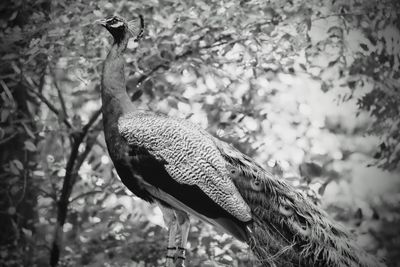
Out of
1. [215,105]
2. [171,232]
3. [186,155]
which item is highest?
[186,155]

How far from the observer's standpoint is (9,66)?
4066mm

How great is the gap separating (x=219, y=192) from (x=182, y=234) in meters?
0.43

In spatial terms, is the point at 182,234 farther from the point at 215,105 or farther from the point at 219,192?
the point at 215,105

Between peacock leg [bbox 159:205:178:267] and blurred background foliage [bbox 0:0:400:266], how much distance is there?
0.70 meters

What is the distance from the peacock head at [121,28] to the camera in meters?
3.46

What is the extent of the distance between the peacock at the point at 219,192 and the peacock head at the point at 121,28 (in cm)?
48

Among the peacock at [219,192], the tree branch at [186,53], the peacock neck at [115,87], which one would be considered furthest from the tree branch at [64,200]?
the peacock at [219,192]

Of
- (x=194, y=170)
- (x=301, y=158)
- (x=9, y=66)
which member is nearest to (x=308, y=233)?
(x=194, y=170)

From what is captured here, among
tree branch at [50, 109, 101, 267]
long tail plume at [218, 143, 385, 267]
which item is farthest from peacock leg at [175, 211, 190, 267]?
tree branch at [50, 109, 101, 267]

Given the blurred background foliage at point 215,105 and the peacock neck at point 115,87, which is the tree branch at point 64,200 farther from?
the peacock neck at point 115,87

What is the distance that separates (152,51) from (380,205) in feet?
6.02

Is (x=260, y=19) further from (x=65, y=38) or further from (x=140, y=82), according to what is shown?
(x=65, y=38)

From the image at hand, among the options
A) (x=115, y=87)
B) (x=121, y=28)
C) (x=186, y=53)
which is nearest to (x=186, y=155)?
(x=115, y=87)

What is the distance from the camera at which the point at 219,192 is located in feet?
9.70
